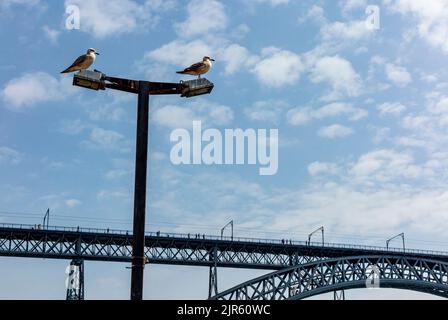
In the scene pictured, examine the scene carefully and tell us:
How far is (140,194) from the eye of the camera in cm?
1141

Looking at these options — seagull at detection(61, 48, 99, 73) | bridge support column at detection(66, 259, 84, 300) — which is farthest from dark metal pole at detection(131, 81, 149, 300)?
bridge support column at detection(66, 259, 84, 300)

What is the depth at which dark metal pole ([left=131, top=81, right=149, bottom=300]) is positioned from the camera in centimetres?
1097

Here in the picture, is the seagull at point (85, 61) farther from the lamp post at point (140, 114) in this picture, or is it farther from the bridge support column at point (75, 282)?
the bridge support column at point (75, 282)

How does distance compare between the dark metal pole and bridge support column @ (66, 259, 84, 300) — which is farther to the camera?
bridge support column @ (66, 259, 84, 300)

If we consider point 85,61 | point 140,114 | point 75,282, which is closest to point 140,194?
point 140,114

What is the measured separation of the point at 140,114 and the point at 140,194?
1.43 metres

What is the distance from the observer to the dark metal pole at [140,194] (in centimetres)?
1097

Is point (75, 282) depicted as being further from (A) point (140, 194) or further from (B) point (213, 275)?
(A) point (140, 194)

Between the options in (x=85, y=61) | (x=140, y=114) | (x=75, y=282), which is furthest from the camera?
(x=75, y=282)

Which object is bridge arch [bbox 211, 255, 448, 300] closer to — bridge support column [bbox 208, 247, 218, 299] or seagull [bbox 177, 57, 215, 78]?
bridge support column [bbox 208, 247, 218, 299]

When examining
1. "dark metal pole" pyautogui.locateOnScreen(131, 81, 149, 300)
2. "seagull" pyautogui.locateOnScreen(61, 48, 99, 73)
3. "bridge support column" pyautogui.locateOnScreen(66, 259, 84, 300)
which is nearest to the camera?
"dark metal pole" pyautogui.locateOnScreen(131, 81, 149, 300)

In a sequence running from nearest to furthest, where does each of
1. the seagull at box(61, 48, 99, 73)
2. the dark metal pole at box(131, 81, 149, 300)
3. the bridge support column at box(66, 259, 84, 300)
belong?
the dark metal pole at box(131, 81, 149, 300), the seagull at box(61, 48, 99, 73), the bridge support column at box(66, 259, 84, 300)
